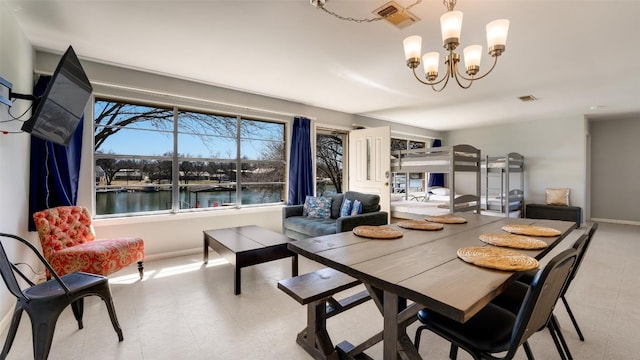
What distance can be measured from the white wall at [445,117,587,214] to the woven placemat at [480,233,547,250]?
5577mm

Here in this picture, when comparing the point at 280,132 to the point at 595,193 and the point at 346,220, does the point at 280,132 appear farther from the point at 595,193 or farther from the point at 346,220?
the point at 595,193

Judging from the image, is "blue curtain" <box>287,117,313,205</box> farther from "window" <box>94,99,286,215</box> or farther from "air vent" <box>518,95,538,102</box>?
"air vent" <box>518,95,538,102</box>

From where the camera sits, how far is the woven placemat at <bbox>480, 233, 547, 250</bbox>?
1617mm

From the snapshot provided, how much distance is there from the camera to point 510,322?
1.39 metres

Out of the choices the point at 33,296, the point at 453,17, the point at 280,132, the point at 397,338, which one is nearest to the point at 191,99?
the point at 280,132

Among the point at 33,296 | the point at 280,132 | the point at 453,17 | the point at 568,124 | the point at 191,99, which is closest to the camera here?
the point at 33,296

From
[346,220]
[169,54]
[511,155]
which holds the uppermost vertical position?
[169,54]

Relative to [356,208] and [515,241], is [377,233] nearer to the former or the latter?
[515,241]

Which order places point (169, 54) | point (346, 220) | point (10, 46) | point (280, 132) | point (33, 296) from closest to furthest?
point (33, 296), point (10, 46), point (169, 54), point (346, 220), point (280, 132)

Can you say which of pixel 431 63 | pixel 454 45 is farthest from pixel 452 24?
pixel 431 63

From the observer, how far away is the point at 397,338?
1301 mm

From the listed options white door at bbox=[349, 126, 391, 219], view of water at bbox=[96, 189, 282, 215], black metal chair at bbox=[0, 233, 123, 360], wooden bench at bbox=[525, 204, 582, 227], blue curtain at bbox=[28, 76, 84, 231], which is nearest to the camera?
black metal chair at bbox=[0, 233, 123, 360]

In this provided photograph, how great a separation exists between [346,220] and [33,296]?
8.65ft

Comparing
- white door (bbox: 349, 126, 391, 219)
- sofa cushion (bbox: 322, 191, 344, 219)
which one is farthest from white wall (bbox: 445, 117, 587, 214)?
sofa cushion (bbox: 322, 191, 344, 219)
